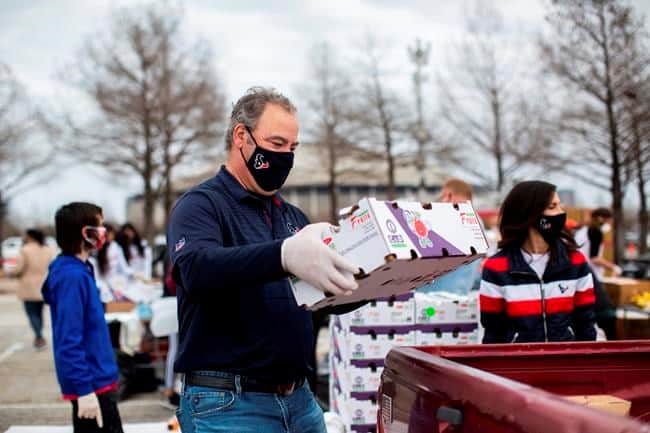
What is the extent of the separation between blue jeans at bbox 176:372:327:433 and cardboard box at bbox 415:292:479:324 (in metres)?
3.03

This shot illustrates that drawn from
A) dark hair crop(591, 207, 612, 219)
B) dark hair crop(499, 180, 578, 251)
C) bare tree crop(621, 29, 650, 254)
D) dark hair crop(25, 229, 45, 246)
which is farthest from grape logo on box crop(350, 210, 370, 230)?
bare tree crop(621, 29, 650, 254)

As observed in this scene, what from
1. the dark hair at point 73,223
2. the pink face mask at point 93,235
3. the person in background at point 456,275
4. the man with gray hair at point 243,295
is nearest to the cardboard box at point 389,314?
the person in background at point 456,275

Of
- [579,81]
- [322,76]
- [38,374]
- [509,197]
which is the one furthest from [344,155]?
[509,197]

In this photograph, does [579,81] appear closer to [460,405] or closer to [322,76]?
[322,76]

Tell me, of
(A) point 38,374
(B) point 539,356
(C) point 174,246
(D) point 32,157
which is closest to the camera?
(C) point 174,246

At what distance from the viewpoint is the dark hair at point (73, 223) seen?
13.3ft

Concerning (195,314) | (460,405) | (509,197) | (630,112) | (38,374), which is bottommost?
(38,374)

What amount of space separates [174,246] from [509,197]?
262 centimetres

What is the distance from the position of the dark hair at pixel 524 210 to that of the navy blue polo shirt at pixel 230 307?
2.10 m

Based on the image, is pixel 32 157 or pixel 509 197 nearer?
pixel 509 197

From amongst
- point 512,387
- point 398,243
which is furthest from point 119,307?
point 512,387

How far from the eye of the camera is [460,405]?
6.93 ft

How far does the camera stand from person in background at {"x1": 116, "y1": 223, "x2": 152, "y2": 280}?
11.1 meters

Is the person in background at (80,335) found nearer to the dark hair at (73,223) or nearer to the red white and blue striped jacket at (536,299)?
the dark hair at (73,223)
